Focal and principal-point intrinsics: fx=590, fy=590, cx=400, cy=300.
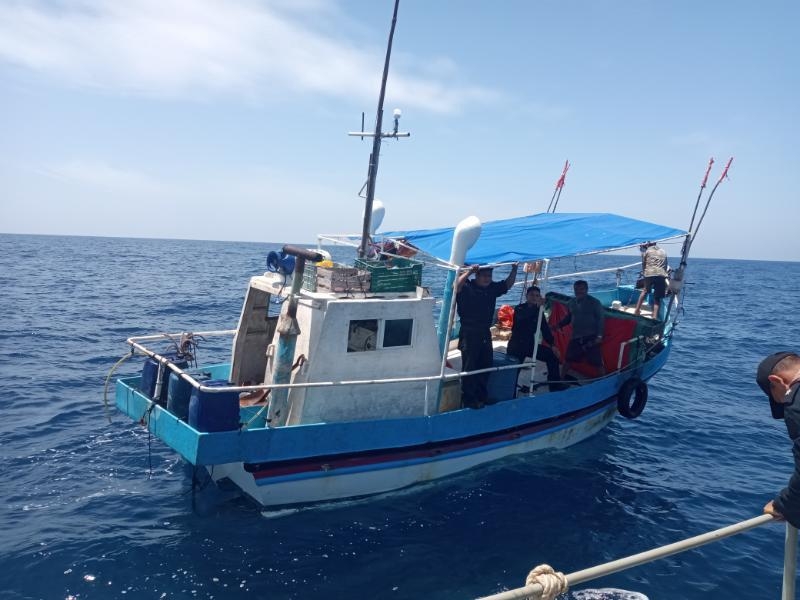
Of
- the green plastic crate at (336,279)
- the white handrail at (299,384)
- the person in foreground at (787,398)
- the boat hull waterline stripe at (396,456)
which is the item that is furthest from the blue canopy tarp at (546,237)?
the person in foreground at (787,398)

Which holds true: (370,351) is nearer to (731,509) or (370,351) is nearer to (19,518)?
(19,518)

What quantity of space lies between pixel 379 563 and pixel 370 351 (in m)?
2.79

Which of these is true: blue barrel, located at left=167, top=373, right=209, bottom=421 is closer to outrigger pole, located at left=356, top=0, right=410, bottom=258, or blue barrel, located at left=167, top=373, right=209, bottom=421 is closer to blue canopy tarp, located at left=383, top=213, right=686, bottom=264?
outrigger pole, located at left=356, top=0, right=410, bottom=258

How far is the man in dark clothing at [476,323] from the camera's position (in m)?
8.84

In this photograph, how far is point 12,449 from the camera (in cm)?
998

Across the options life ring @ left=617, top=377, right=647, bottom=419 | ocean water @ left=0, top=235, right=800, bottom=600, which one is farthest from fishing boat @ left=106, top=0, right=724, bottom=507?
life ring @ left=617, top=377, right=647, bottom=419

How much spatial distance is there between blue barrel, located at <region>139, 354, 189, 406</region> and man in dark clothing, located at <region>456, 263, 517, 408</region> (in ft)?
13.7

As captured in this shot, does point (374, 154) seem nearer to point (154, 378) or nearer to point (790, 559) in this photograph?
point (154, 378)

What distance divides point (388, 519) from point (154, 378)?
3.86 meters

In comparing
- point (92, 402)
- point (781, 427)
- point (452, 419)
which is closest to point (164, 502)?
point (452, 419)

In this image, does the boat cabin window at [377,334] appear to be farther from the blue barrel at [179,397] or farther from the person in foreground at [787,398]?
the person in foreground at [787,398]

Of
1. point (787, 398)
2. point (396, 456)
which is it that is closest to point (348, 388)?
point (396, 456)

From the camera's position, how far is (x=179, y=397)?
788cm

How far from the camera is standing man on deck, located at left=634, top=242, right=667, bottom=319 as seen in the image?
42.7 ft
